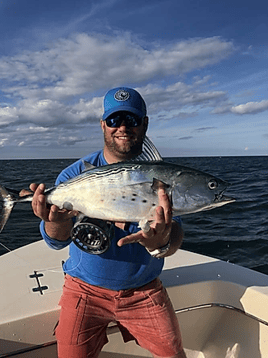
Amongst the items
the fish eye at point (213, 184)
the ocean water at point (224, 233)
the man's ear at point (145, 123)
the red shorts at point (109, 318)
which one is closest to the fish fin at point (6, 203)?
the red shorts at point (109, 318)

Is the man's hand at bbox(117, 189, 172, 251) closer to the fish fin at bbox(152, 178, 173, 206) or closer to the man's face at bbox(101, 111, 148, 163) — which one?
the fish fin at bbox(152, 178, 173, 206)

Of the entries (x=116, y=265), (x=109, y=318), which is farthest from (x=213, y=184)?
(x=109, y=318)

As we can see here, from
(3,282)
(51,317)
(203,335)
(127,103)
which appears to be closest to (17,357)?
(51,317)

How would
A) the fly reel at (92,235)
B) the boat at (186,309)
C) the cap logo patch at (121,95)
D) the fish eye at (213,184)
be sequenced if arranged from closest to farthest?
1. the fish eye at (213,184)
2. the fly reel at (92,235)
3. the cap logo patch at (121,95)
4. the boat at (186,309)

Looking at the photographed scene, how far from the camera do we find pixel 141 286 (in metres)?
2.96

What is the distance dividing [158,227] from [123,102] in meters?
1.25

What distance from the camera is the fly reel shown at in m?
2.52

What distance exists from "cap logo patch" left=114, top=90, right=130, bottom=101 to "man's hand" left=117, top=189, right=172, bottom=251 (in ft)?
3.63

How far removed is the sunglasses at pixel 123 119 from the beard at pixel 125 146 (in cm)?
10

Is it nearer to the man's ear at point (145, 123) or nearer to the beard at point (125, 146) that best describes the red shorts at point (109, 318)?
the beard at point (125, 146)

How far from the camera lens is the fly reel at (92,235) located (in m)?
2.52

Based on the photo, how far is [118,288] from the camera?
2.86 meters

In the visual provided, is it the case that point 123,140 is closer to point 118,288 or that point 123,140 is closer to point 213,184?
point 213,184

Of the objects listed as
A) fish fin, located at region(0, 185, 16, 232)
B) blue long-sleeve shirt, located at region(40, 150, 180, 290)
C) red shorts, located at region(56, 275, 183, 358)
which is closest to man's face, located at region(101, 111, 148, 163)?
blue long-sleeve shirt, located at region(40, 150, 180, 290)
